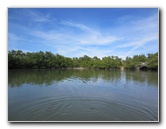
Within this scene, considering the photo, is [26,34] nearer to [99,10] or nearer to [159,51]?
[99,10]

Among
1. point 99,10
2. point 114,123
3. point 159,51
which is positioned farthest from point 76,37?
point 114,123

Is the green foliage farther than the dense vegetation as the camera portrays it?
No

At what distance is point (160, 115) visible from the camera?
10.1 feet

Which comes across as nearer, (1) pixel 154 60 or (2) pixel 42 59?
(1) pixel 154 60

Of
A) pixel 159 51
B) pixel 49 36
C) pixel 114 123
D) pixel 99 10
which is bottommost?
pixel 114 123

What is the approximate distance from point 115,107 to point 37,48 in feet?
6.72

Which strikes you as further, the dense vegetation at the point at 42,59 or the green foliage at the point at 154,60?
the dense vegetation at the point at 42,59

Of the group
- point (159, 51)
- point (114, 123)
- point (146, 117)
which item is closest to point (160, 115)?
point (146, 117)
